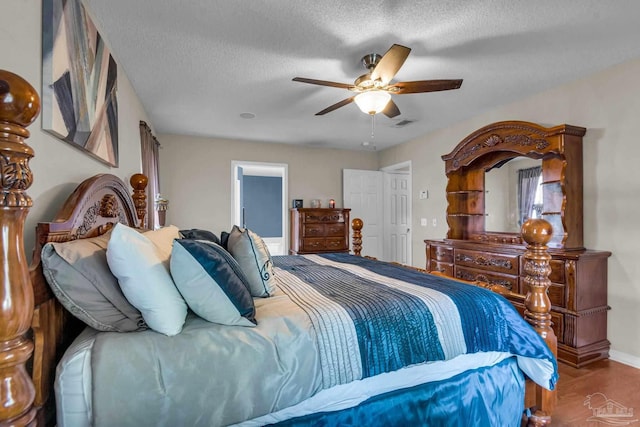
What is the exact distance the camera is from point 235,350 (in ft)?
3.67

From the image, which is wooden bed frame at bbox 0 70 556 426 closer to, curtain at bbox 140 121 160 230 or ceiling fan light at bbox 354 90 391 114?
ceiling fan light at bbox 354 90 391 114

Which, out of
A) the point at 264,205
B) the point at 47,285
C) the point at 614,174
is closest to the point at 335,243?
Result: the point at 614,174

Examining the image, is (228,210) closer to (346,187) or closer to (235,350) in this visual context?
(346,187)

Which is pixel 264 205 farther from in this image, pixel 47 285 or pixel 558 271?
pixel 47 285

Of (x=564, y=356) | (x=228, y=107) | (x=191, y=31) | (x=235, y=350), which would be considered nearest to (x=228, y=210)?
(x=228, y=107)

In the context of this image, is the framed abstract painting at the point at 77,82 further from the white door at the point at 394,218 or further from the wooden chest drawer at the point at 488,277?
the white door at the point at 394,218

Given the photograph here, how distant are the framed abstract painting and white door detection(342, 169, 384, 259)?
4054 mm

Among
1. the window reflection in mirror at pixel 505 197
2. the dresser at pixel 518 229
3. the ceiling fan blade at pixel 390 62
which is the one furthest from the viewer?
the window reflection in mirror at pixel 505 197

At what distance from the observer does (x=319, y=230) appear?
5.15 m

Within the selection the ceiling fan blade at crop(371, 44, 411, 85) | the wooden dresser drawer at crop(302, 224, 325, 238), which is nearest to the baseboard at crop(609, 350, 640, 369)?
the ceiling fan blade at crop(371, 44, 411, 85)

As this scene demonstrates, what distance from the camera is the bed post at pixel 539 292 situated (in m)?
1.57

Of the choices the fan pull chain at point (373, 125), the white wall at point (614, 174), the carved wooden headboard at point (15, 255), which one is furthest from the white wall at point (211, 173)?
the carved wooden headboard at point (15, 255)

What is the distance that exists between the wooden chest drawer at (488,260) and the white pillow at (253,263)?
8.31ft

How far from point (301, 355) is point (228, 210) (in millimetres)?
4228
